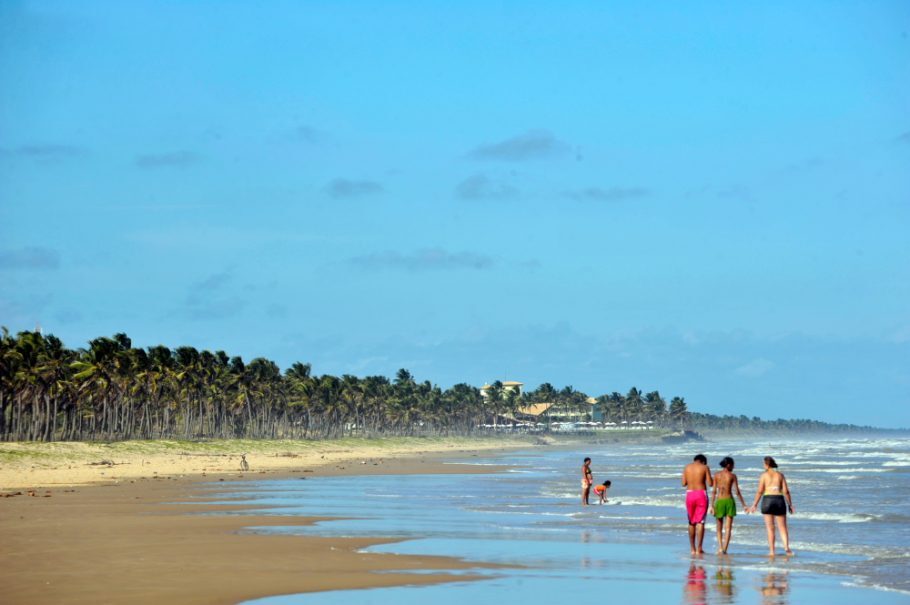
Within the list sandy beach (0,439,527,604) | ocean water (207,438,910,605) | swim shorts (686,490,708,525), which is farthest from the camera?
swim shorts (686,490,708,525)

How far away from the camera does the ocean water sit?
16.2m

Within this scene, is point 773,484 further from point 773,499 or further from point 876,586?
point 876,586

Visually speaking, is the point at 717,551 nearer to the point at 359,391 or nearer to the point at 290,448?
the point at 290,448

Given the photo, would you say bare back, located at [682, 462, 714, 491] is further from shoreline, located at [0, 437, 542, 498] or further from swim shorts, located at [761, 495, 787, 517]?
shoreline, located at [0, 437, 542, 498]

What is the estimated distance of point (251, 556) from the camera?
803 inches

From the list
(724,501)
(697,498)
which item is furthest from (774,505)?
(697,498)

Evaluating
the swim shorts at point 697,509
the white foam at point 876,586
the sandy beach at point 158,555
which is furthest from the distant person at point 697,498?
the sandy beach at point 158,555

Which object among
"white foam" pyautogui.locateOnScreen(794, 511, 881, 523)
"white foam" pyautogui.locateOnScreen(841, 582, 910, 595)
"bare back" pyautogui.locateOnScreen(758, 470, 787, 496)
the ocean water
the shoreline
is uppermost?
"bare back" pyautogui.locateOnScreen(758, 470, 787, 496)

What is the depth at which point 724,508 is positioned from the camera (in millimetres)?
20719

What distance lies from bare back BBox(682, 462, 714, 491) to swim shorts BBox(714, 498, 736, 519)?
368 millimetres

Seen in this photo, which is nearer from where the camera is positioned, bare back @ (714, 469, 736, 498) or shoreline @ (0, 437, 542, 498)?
bare back @ (714, 469, 736, 498)

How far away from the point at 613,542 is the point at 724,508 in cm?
320

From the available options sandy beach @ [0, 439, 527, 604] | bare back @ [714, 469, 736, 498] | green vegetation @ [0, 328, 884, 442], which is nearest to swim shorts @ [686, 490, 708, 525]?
bare back @ [714, 469, 736, 498]

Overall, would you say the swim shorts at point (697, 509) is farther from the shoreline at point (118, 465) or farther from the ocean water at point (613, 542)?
the shoreline at point (118, 465)
